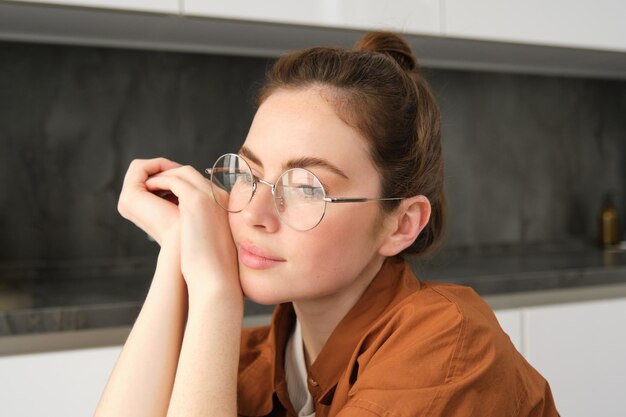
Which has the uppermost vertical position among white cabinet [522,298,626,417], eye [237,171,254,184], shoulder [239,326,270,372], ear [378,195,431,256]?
eye [237,171,254,184]

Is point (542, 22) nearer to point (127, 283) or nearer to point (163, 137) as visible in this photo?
point (163, 137)

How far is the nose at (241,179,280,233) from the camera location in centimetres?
94

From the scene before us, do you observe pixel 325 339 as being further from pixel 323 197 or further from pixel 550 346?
pixel 550 346

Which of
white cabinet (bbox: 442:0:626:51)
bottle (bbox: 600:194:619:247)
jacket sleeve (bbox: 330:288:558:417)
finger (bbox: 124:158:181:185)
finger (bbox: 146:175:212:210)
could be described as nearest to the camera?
jacket sleeve (bbox: 330:288:558:417)

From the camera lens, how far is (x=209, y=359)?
906 mm

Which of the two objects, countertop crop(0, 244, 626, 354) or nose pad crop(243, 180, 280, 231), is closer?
nose pad crop(243, 180, 280, 231)

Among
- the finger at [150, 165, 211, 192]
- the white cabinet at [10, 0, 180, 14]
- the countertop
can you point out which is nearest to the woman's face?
Result: the finger at [150, 165, 211, 192]

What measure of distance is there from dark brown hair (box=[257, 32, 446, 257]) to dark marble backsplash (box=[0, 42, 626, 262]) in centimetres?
122

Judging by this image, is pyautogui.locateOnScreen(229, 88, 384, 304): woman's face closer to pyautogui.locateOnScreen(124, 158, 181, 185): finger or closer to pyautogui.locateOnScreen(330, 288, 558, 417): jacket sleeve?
pyautogui.locateOnScreen(330, 288, 558, 417): jacket sleeve

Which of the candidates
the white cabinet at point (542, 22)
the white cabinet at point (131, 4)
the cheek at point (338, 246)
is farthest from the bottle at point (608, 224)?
the cheek at point (338, 246)

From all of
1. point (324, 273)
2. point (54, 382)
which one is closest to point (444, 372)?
point (324, 273)

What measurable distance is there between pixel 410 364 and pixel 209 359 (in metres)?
0.25

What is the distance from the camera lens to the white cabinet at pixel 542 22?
2102 mm

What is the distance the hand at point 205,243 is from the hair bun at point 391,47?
1.09 feet
